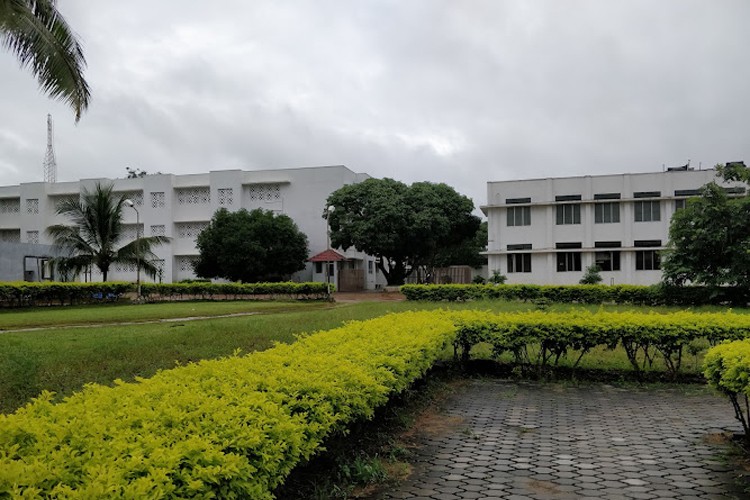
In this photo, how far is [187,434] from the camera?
2.86 m

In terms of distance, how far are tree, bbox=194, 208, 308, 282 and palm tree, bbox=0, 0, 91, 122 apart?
24776mm

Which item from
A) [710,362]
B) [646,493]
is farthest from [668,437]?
[646,493]

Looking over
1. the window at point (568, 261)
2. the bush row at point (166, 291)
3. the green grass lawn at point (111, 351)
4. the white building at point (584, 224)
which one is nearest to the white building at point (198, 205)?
the bush row at point (166, 291)

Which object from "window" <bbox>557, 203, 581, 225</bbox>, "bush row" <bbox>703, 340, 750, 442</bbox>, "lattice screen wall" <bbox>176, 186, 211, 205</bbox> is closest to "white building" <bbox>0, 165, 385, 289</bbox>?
"lattice screen wall" <bbox>176, 186, 211, 205</bbox>

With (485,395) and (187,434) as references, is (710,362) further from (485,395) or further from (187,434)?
(187,434)

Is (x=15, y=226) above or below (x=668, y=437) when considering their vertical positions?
above

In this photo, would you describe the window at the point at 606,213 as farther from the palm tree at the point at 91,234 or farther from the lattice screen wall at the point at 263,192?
the palm tree at the point at 91,234

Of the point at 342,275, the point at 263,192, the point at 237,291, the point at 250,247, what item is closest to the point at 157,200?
the point at 263,192

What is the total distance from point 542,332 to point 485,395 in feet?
4.85

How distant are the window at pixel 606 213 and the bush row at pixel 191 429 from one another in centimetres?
3146

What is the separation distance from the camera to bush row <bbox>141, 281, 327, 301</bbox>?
30.3m

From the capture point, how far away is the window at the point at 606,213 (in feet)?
111

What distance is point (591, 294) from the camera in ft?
81.2

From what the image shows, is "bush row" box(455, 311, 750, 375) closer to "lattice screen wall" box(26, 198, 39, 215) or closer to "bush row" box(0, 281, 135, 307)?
"bush row" box(0, 281, 135, 307)
